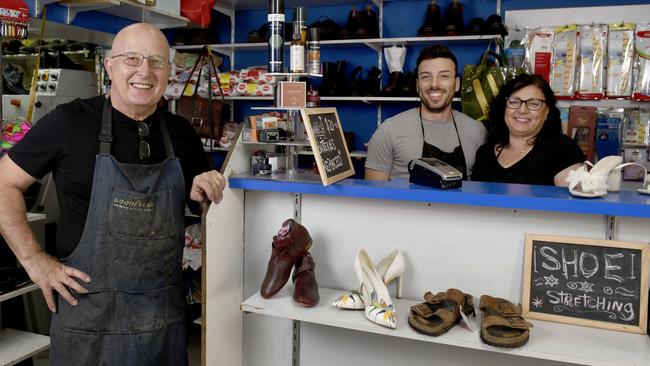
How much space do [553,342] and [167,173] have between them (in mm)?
1316

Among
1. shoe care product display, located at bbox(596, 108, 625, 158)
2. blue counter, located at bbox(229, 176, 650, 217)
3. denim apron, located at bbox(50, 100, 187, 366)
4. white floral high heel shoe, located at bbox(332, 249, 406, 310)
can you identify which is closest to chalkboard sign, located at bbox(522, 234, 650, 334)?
blue counter, located at bbox(229, 176, 650, 217)

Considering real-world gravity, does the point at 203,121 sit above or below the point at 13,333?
above

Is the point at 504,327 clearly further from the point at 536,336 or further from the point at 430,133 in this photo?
the point at 430,133

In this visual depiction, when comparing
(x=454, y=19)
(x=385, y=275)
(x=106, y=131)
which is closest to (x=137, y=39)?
(x=106, y=131)

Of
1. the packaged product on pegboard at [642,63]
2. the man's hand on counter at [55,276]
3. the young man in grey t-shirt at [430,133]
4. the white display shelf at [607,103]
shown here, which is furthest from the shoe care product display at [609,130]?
the man's hand on counter at [55,276]

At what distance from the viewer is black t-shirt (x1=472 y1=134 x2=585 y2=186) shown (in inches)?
96.7

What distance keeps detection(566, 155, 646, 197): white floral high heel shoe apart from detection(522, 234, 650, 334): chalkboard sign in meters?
0.16

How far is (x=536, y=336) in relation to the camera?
165 centimetres

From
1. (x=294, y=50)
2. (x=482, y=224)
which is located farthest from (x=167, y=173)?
(x=482, y=224)

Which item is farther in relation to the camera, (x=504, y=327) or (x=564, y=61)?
(x=564, y=61)

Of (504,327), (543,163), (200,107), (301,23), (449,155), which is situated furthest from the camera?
(200,107)

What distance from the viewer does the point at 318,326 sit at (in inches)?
86.5

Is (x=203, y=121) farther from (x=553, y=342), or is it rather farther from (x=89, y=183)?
(x=553, y=342)

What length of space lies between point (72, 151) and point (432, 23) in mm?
3058
